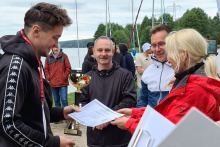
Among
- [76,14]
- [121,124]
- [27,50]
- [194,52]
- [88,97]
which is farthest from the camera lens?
[76,14]

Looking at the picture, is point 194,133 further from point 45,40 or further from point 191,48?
point 45,40

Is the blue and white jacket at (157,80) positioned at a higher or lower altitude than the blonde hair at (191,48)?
lower

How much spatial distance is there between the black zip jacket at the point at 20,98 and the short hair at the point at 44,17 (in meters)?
0.13

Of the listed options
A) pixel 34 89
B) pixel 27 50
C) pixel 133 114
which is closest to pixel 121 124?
pixel 133 114

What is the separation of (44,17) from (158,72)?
1.72 meters

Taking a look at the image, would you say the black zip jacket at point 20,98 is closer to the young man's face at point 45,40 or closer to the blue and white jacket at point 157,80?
the young man's face at point 45,40

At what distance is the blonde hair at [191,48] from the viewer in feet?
6.81

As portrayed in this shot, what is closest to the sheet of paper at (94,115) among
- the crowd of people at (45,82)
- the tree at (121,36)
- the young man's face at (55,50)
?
the crowd of people at (45,82)

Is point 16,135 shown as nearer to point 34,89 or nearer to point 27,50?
point 34,89

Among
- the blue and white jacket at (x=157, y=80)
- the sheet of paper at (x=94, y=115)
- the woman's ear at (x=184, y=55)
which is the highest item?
the woman's ear at (x=184, y=55)

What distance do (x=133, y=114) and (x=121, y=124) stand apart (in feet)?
0.54

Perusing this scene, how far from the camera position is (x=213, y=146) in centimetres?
96

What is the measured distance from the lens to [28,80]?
74.9 inches

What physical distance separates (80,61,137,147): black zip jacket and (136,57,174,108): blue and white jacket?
0.63ft
